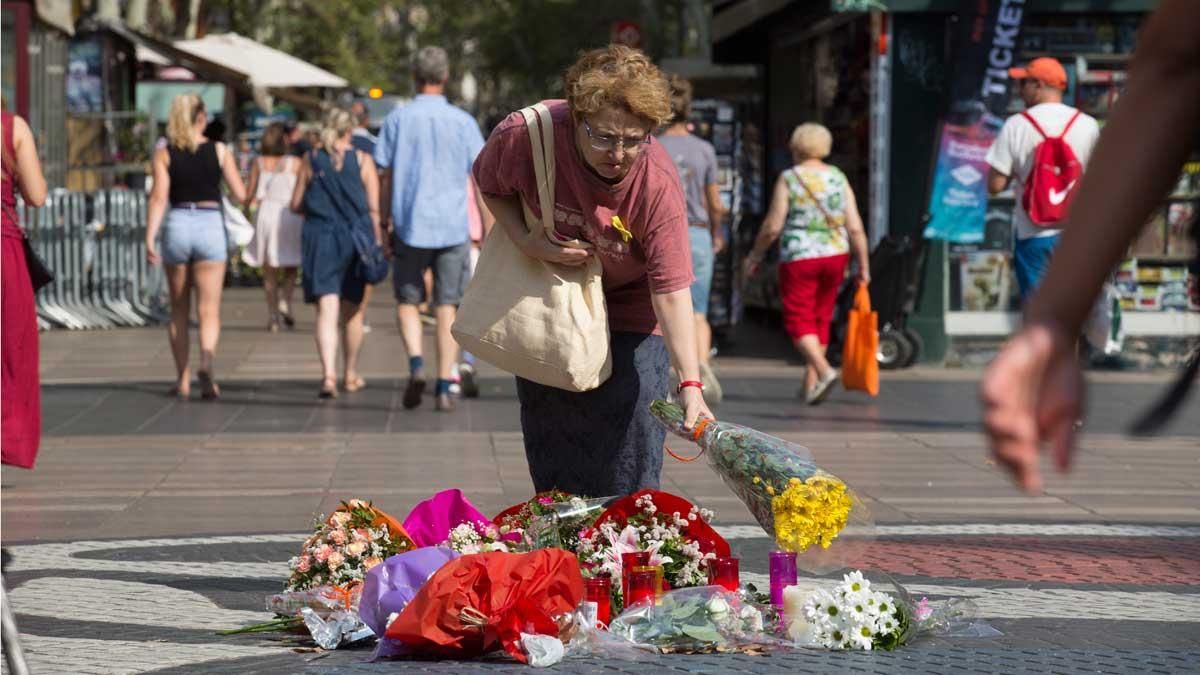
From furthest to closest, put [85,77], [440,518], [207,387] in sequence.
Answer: [85,77] < [207,387] < [440,518]

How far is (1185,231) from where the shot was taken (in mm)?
1752

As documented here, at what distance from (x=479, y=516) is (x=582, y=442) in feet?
1.27

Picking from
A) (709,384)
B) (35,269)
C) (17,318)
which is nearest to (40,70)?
(709,384)

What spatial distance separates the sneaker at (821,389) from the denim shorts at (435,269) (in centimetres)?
226

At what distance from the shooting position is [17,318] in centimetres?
741

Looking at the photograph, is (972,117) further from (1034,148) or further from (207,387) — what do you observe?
(207,387)

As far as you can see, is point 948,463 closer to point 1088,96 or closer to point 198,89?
point 1088,96

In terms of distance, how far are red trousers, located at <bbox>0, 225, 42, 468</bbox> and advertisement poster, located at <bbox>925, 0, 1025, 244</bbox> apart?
856 cm

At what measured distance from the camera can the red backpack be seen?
10.4 m

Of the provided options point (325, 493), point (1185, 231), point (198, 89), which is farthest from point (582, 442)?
point (198, 89)

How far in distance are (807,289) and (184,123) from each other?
3982 millimetres

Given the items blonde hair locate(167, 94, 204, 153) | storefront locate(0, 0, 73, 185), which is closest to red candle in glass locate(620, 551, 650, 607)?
blonde hair locate(167, 94, 204, 153)

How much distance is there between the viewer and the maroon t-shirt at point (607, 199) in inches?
216

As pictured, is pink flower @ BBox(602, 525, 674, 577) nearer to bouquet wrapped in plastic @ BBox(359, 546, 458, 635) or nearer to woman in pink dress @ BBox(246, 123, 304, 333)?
bouquet wrapped in plastic @ BBox(359, 546, 458, 635)
